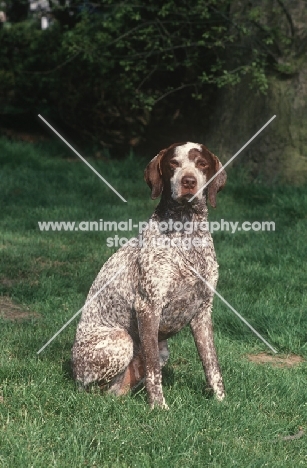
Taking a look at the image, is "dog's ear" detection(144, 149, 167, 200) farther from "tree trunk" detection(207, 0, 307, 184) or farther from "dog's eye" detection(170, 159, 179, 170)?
"tree trunk" detection(207, 0, 307, 184)

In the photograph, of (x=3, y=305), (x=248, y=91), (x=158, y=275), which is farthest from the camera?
(x=248, y=91)

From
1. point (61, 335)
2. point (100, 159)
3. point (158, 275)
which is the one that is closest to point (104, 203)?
point (100, 159)

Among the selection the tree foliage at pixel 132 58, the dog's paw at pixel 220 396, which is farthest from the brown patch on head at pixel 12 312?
the tree foliage at pixel 132 58

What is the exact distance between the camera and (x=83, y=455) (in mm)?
3842

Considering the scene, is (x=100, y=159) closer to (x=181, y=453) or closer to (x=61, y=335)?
(x=61, y=335)

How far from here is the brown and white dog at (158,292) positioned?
14.7ft

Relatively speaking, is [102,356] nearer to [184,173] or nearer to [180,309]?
[180,309]

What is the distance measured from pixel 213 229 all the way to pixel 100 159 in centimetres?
443

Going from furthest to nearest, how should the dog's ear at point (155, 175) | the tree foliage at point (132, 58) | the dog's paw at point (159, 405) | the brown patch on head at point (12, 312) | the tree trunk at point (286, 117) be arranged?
the tree foliage at point (132, 58) → the tree trunk at point (286, 117) → the brown patch on head at point (12, 312) → the dog's ear at point (155, 175) → the dog's paw at point (159, 405)

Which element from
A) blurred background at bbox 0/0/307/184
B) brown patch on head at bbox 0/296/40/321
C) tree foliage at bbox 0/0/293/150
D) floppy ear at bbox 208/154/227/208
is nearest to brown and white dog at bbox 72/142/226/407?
floppy ear at bbox 208/154/227/208

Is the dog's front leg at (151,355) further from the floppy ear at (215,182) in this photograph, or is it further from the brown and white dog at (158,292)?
the floppy ear at (215,182)

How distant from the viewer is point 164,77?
1327 centimetres

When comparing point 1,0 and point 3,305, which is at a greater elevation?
point 1,0

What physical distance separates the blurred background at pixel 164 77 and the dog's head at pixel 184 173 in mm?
5758
